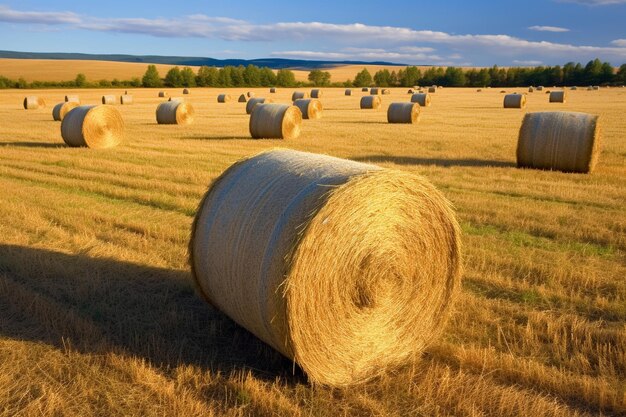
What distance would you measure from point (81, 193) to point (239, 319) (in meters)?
7.39

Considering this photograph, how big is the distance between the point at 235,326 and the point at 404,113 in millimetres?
22569

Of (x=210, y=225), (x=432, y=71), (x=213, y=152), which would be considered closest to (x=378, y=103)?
(x=213, y=152)

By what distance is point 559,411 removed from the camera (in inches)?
162

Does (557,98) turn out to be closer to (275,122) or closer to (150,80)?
(275,122)

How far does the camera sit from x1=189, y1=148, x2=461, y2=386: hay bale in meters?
4.46

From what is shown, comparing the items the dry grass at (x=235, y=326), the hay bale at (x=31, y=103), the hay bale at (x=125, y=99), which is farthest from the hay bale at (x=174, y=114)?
the hay bale at (x=125, y=99)

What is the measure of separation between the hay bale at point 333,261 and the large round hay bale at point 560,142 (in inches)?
370

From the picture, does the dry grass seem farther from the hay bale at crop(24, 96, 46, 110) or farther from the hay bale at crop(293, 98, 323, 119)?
the hay bale at crop(24, 96, 46, 110)

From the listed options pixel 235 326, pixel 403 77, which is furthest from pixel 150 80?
pixel 235 326

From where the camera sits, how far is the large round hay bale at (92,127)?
59.5 feet

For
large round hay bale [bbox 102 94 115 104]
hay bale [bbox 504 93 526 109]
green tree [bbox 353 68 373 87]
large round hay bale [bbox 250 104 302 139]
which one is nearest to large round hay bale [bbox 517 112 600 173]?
large round hay bale [bbox 250 104 302 139]

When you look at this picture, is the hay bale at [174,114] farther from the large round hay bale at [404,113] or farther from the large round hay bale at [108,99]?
the large round hay bale at [108,99]

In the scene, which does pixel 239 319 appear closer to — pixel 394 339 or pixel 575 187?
pixel 394 339

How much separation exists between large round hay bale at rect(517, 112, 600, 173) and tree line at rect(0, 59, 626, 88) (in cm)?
6601
